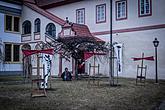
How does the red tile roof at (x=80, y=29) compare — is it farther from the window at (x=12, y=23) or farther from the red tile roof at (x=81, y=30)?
the window at (x=12, y=23)

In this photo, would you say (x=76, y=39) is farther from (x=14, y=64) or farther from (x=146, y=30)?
(x=14, y=64)

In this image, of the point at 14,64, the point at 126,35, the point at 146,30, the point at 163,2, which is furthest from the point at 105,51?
the point at 14,64

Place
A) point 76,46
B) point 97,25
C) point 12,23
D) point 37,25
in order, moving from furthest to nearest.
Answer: point 12,23 < point 37,25 < point 97,25 < point 76,46

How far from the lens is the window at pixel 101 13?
29.0 metres

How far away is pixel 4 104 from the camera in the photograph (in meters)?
10.0

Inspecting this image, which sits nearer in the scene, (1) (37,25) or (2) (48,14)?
(2) (48,14)

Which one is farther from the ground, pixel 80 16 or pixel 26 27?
pixel 80 16

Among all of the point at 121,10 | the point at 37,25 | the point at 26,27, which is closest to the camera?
the point at 121,10

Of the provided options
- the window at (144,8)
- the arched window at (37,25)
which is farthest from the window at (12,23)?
the window at (144,8)

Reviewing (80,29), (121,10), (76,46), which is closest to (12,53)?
(80,29)

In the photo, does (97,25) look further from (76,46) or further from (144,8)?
(76,46)

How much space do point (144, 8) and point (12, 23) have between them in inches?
675

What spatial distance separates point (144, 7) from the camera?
2583 centimetres

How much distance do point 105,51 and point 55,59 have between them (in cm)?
621
